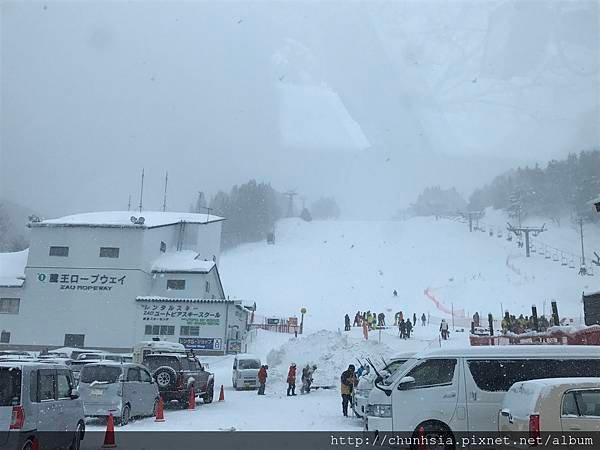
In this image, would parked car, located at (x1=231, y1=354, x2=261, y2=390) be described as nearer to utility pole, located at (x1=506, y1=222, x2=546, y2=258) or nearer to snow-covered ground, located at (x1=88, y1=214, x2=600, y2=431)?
snow-covered ground, located at (x1=88, y1=214, x2=600, y2=431)

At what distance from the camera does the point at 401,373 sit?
1069 cm

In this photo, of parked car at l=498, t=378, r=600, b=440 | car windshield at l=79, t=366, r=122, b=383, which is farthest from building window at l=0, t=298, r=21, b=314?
parked car at l=498, t=378, r=600, b=440

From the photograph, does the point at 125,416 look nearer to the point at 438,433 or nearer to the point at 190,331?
the point at 438,433

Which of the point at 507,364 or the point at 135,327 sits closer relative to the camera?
the point at 507,364

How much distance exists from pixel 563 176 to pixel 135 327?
9014 centimetres

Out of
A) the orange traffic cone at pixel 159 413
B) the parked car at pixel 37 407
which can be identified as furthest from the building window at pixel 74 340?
the parked car at pixel 37 407

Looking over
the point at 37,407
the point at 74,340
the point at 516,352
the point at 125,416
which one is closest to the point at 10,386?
the point at 37,407

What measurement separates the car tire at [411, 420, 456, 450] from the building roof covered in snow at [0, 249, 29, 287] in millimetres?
37810

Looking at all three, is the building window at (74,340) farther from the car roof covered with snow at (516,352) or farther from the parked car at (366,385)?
the car roof covered with snow at (516,352)

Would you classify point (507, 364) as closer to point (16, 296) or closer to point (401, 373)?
point (401, 373)

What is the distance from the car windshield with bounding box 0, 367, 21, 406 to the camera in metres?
7.87

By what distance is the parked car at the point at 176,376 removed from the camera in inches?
685

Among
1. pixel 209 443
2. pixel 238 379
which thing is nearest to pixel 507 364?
pixel 209 443

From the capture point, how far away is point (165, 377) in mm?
17484
